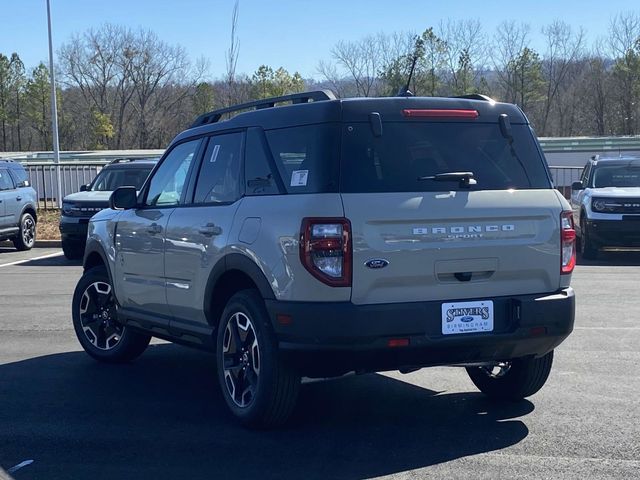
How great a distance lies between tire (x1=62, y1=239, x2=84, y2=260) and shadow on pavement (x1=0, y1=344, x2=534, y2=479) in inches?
390

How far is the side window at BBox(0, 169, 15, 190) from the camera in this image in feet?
63.0

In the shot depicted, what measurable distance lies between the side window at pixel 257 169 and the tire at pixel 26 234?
1442 centimetres

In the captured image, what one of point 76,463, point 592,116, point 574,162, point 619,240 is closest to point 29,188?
point 619,240

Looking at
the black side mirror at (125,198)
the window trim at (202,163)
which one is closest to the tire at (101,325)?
the black side mirror at (125,198)

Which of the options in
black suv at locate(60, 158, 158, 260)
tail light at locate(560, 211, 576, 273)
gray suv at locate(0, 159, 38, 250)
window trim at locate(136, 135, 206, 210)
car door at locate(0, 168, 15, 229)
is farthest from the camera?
gray suv at locate(0, 159, 38, 250)

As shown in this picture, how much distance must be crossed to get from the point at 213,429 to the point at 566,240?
2.56 metres

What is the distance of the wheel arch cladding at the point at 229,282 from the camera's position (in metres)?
5.70

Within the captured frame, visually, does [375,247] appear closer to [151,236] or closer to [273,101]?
[273,101]

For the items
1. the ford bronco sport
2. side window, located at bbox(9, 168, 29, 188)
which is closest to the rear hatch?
the ford bronco sport

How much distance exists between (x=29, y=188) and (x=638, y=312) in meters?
14.0

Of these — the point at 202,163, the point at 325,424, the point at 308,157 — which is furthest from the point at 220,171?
the point at 325,424

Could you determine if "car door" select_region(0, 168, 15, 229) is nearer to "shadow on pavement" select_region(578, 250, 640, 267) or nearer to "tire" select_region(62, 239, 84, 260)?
"tire" select_region(62, 239, 84, 260)

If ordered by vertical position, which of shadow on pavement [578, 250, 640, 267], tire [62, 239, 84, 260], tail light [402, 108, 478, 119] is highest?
tail light [402, 108, 478, 119]

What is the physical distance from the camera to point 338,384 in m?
7.31
